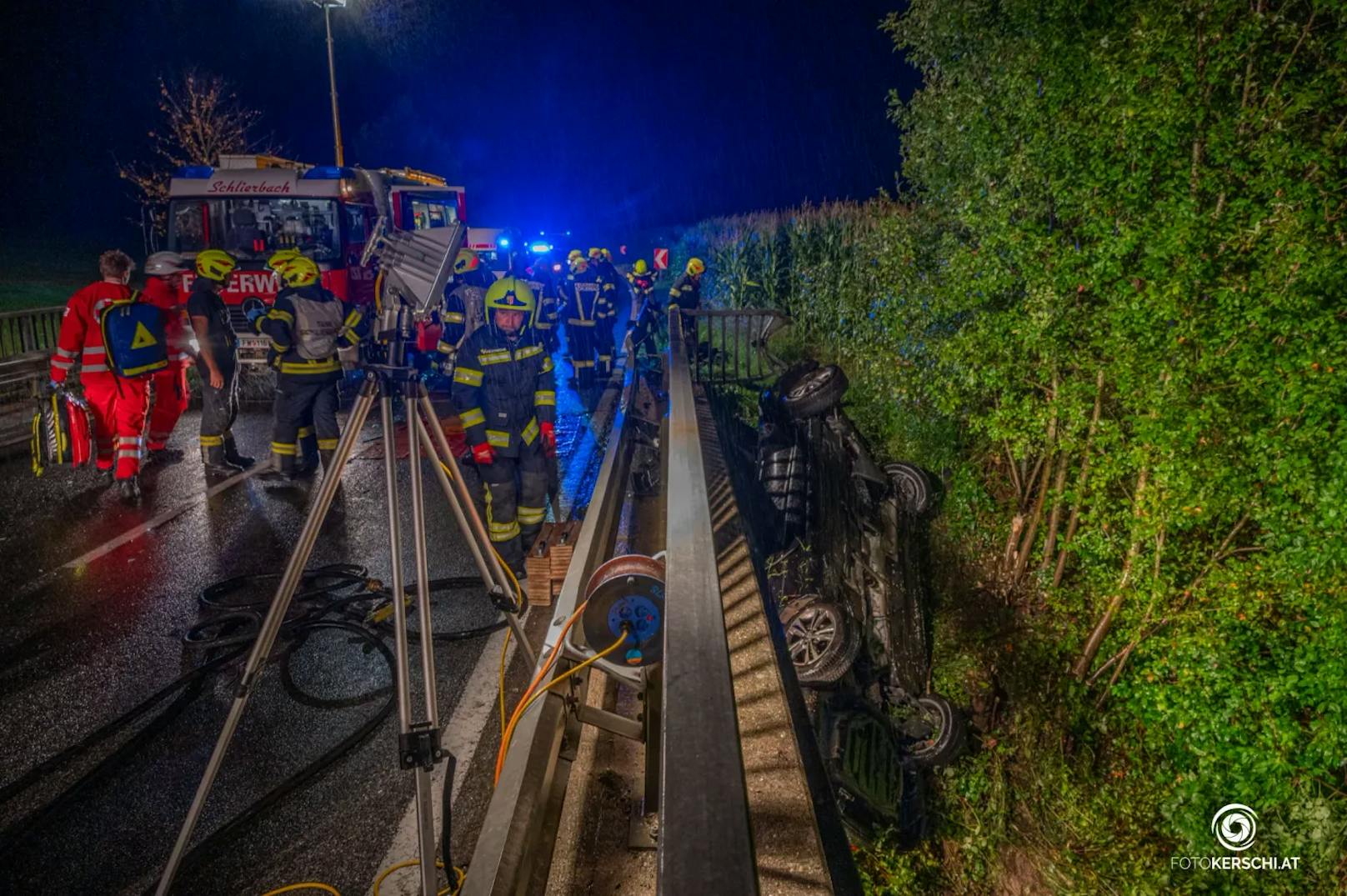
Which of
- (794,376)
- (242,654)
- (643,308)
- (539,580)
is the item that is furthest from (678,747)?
(643,308)

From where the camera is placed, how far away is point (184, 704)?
3.64 metres

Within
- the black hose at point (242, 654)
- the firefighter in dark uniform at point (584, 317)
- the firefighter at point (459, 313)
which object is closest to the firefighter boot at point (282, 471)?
the firefighter at point (459, 313)

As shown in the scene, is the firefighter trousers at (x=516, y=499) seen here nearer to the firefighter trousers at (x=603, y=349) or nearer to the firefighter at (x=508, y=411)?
the firefighter at (x=508, y=411)

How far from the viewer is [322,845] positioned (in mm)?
2844

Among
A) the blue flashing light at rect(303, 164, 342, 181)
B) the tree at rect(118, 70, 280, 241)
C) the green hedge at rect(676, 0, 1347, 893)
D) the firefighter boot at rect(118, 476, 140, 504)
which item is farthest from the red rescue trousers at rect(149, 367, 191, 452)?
the tree at rect(118, 70, 280, 241)

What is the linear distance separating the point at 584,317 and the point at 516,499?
7276 millimetres

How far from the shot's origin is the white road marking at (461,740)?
2705 mm

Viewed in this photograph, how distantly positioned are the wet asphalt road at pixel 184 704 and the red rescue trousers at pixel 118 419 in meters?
0.42

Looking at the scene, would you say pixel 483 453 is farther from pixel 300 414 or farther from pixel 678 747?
pixel 678 747

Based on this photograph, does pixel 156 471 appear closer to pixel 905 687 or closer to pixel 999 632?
pixel 905 687

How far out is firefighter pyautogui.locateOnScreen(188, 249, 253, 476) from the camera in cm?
728

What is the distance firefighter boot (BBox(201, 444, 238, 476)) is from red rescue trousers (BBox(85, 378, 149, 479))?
0.67m

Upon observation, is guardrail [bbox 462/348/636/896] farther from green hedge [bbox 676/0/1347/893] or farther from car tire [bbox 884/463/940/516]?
car tire [bbox 884/463/940/516]

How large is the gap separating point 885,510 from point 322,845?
3.70m
